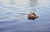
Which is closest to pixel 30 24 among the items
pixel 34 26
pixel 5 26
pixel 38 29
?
pixel 34 26

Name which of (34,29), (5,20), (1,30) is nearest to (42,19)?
(34,29)

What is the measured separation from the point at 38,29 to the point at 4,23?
2.54 metres

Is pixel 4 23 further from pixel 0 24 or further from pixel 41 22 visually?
pixel 41 22

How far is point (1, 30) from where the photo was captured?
7855mm

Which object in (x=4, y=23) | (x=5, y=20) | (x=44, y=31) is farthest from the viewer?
(x=5, y=20)

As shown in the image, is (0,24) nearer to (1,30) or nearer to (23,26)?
(1,30)

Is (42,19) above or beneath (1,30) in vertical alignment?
above

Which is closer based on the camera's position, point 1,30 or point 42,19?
point 1,30

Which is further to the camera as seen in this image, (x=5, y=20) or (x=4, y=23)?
(x=5, y=20)

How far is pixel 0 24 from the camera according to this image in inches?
345

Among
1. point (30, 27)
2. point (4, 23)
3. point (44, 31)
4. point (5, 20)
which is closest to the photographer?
point (44, 31)

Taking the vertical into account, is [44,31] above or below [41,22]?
below

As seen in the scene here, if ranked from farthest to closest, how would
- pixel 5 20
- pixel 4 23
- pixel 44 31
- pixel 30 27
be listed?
pixel 5 20
pixel 4 23
pixel 30 27
pixel 44 31

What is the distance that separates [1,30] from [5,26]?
71 centimetres
